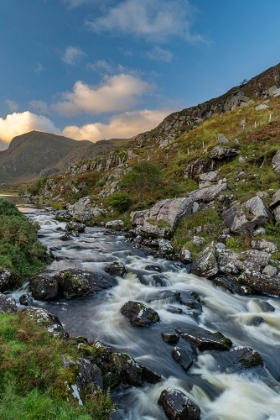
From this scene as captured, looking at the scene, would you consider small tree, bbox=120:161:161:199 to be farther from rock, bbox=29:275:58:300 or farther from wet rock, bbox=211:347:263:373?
wet rock, bbox=211:347:263:373

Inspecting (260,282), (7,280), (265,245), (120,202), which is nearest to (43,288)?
(7,280)

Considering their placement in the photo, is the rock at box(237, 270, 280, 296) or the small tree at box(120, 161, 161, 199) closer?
the rock at box(237, 270, 280, 296)

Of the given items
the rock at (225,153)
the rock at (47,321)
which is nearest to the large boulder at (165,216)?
the rock at (225,153)

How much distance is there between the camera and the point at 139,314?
12078 mm

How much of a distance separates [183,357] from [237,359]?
2.17 m

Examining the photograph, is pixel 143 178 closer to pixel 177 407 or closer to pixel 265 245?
pixel 265 245

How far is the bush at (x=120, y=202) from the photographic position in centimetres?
3638

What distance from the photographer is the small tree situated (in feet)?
127

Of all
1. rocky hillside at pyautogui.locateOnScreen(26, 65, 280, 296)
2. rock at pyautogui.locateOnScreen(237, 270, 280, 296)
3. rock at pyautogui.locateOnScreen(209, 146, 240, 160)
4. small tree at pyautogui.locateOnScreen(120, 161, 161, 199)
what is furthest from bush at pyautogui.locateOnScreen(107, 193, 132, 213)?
rock at pyautogui.locateOnScreen(237, 270, 280, 296)

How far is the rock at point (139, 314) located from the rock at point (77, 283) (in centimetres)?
286

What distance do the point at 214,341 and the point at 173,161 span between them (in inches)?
1654

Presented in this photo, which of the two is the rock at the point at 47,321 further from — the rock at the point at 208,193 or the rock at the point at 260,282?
the rock at the point at 208,193

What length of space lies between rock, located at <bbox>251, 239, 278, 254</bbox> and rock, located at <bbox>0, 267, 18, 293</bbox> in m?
16.1

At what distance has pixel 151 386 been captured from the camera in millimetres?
8297
